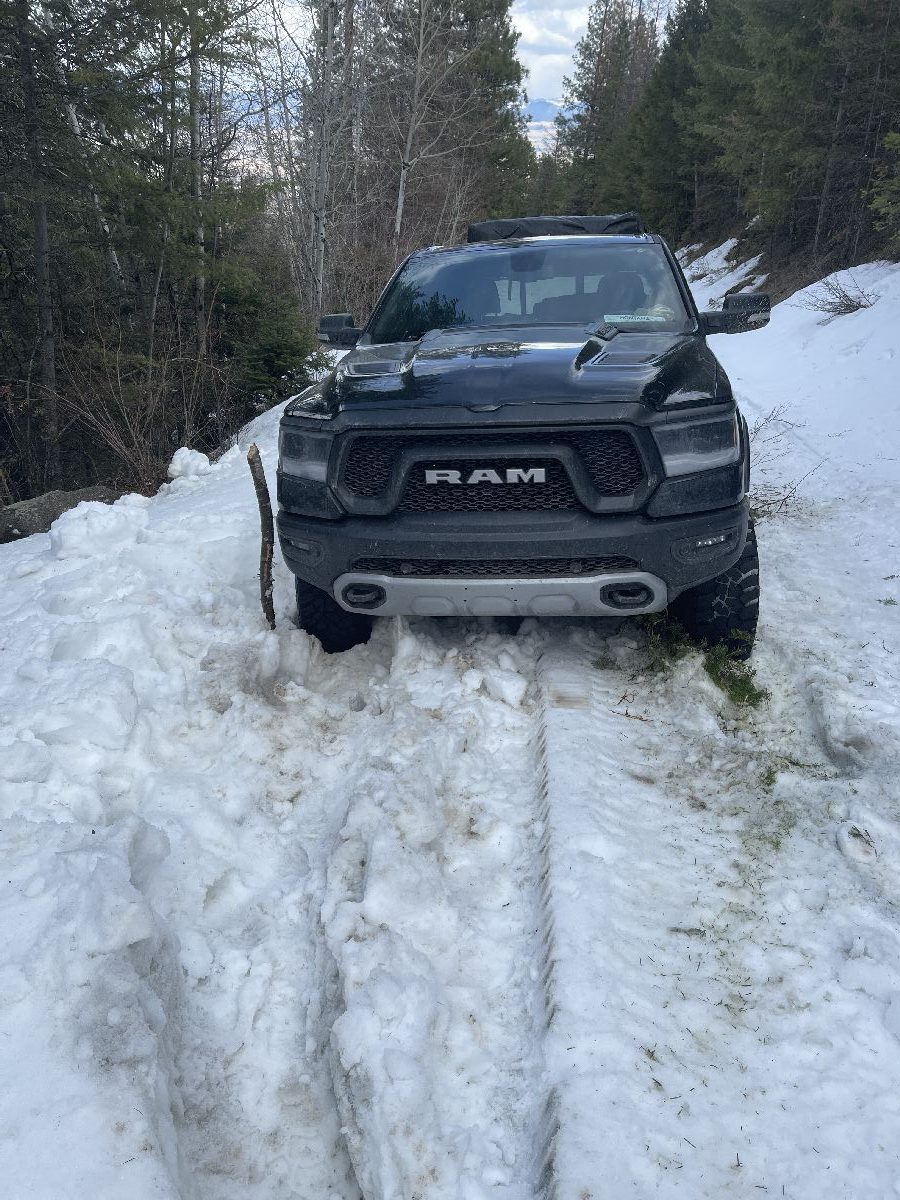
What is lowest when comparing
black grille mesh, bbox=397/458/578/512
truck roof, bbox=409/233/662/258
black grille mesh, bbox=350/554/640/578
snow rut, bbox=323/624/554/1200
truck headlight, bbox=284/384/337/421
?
snow rut, bbox=323/624/554/1200

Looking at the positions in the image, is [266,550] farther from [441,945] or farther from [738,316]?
[738,316]

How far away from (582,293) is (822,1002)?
11.1ft

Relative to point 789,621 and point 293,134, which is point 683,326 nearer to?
point 789,621

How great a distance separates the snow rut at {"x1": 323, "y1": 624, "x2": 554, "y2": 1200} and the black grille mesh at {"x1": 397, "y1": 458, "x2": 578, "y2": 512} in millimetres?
724

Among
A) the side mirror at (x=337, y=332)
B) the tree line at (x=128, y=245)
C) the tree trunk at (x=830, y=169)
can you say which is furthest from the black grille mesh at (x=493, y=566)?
the tree trunk at (x=830, y=169)

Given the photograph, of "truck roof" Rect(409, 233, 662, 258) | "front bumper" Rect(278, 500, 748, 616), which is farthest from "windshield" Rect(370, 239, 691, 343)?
"front bumper" Rect(278, 500, 748, 616)

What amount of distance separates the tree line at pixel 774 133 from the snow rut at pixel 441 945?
11.3m

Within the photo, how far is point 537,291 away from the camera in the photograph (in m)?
4.21

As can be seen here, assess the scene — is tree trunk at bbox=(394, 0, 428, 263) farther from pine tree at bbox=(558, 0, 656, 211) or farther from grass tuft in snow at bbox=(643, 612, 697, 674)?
pine tree at bbox=(558, 0, 656, 211)

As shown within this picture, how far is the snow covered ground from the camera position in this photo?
1.69m

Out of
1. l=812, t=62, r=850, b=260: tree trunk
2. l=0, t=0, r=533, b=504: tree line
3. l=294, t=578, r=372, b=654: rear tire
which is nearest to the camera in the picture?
l=294, t=578, r=372, b=654: rear tire

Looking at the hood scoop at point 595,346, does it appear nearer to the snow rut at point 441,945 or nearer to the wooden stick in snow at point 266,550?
the snow rut at point 441,945

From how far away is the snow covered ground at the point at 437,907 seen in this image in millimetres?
1692

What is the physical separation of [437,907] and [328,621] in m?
1.53
